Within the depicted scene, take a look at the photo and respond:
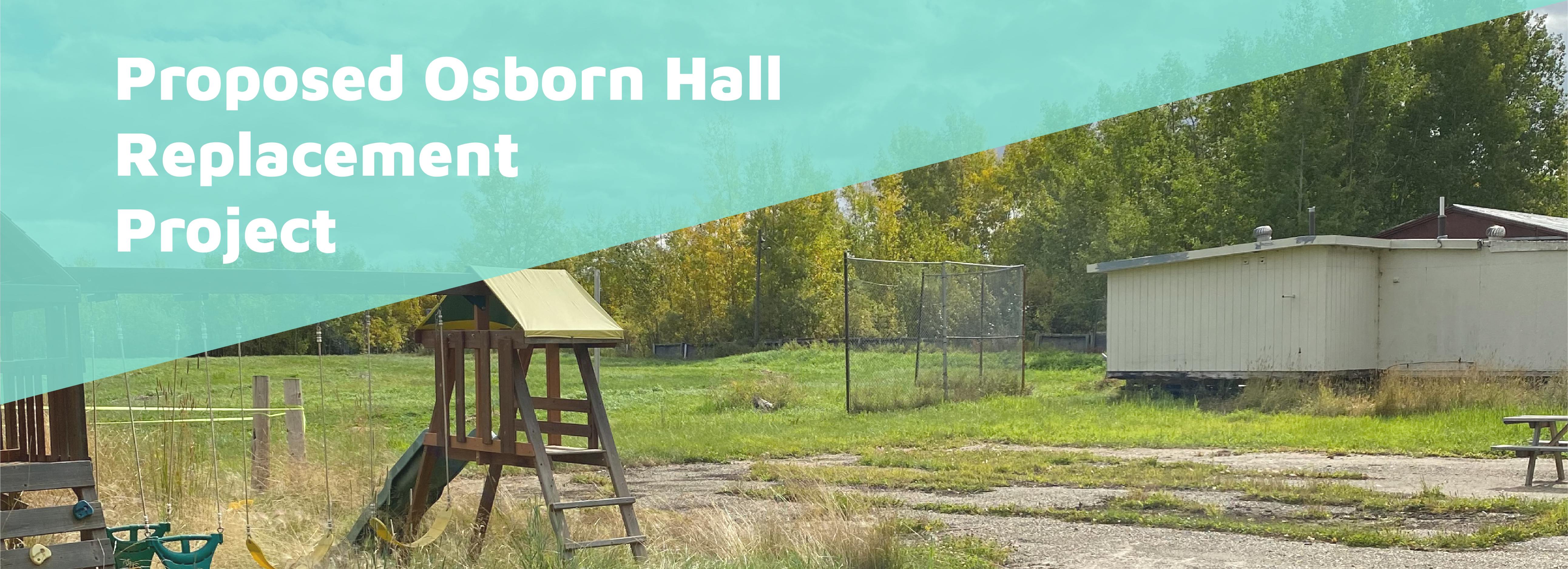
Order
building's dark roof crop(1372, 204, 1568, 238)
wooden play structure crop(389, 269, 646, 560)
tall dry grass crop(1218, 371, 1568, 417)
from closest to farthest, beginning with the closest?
wooden play structure crop(389, 269, 646, 560) → tall dry grass crop(1218, 371, 1568, 417) → building's dark roof crop(1372, 204, 1568, 238)

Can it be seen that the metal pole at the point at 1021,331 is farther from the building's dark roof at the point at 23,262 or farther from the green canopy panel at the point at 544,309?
the building's dark roof at the point at 23,262

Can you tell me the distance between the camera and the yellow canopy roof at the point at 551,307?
6395mm

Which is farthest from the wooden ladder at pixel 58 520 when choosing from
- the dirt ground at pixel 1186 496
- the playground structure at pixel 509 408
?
the dirt ground at pixel 1186 496

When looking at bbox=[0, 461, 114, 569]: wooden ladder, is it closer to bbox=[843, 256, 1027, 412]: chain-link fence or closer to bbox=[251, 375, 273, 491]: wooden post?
bbox=[251, 375, 273, 491]: wooden post

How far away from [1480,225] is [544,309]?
2199cm

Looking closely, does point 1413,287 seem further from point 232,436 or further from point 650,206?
point 650,206

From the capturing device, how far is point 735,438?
1491cm

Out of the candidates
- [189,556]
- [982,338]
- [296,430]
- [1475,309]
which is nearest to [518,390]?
[189,556]

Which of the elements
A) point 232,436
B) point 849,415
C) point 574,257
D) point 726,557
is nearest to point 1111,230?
point 574,257

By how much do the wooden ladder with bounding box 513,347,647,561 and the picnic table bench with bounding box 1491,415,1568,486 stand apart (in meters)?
7.44

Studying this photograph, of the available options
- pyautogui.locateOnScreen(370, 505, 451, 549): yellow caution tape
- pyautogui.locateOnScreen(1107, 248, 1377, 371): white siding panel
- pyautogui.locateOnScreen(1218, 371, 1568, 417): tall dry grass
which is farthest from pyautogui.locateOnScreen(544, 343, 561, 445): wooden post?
pyautogui.locateOnScreen(1107, 248, 1377, 371): white siding panel

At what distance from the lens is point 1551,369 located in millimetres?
17516

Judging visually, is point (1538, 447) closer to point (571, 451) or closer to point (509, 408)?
point (571, 451)

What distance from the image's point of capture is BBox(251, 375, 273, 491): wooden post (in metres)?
9.53
